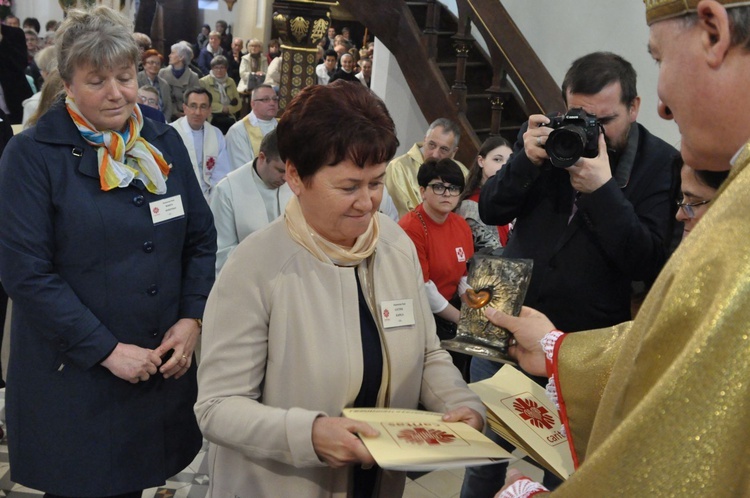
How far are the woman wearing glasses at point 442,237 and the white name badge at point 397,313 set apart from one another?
197cm

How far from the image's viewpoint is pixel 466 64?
6879 millimetres

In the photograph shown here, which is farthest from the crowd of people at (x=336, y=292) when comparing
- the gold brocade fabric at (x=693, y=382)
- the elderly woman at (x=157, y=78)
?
the elderly woman at (x=157, y=78)

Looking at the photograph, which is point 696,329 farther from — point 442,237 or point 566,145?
point 442,237

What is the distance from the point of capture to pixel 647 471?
3.14 ft

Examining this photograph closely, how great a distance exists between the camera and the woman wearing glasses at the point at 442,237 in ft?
12.7

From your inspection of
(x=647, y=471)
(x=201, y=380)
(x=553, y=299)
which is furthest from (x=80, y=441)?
(x=647, y=471)

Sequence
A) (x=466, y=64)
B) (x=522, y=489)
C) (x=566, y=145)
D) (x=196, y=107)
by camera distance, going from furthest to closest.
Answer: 1. (x=466, y=64)
2. (x=196, y=107)
3. (x=566, y=145)
4. (x=522, y=489)

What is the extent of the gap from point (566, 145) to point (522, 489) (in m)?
1.30

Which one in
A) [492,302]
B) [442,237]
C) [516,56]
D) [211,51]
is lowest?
[442,237]

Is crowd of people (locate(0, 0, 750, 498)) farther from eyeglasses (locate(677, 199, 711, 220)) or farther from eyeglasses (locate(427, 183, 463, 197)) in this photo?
eyeglasses (locate(427, 183, 463, 197))

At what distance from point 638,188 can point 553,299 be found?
47 centimetres

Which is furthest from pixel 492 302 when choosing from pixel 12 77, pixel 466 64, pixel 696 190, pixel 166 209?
pixel 12 77

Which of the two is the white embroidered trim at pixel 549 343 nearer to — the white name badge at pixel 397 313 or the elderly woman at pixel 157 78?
the white name badge at pixel 397 313

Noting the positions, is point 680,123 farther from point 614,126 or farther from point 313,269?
point 614,126
